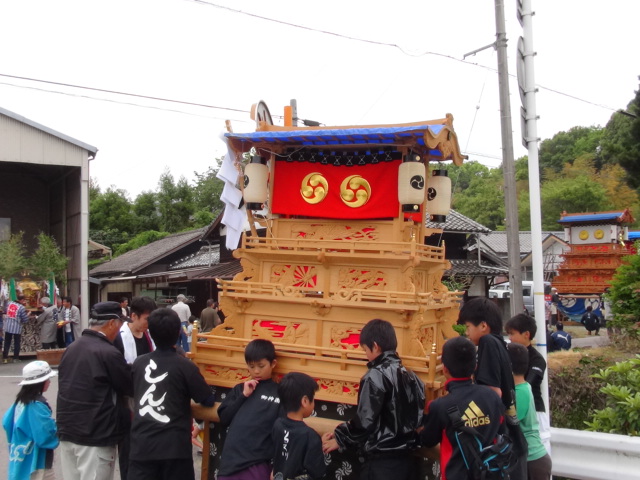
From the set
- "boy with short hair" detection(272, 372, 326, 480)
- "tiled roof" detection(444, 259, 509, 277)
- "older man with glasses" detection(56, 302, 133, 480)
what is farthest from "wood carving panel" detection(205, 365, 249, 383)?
"tiled roof" detection(444, 259, 509, 277)

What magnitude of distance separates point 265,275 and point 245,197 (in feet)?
2.91

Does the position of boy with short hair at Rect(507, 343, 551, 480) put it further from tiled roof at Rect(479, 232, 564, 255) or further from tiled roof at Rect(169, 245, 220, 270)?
tiled roof at Rect(479, 232, 564, 255)

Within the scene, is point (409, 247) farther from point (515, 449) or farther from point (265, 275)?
point (515, 449)

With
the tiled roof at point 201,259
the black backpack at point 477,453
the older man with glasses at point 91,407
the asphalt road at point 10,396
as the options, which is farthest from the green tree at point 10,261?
the black backpack at point 477,453

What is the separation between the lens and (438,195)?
6539 millimetres

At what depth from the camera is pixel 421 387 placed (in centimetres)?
395

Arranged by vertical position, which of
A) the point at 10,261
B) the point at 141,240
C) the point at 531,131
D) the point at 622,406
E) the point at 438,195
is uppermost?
the point at 141,240

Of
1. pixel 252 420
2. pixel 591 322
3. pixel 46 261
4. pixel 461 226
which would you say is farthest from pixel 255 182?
pixel 591 322

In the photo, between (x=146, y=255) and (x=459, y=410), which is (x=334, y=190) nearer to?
(x=459, y=410)

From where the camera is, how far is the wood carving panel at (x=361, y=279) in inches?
227

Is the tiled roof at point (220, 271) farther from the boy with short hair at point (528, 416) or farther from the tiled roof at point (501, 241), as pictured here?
the tiled roof at point (501, 241)

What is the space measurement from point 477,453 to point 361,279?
2.53 meters

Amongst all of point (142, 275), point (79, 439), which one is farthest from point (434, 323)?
point (142, 275)

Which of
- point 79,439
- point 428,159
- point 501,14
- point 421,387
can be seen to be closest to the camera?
point 421,387
